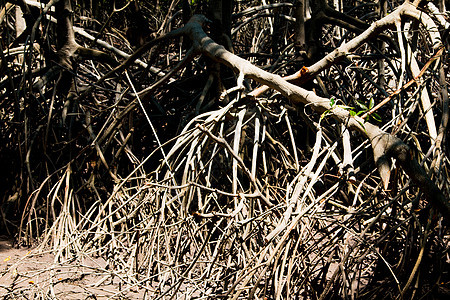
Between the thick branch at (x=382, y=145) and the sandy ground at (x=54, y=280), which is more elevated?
the thick branch at (x=382, y=145)

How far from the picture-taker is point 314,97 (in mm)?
3025

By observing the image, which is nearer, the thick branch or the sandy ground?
the thick branch

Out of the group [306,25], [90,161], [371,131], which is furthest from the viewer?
[306,25]

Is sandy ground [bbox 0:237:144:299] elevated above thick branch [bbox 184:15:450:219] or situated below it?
below

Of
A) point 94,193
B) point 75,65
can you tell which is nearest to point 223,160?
point 94,193

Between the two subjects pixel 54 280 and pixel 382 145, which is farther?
pixel 54 280

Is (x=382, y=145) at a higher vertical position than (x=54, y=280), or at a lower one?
higher

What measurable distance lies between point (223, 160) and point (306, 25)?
156cm

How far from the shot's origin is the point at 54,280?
3.20 meters

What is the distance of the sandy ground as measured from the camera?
2.85 metres

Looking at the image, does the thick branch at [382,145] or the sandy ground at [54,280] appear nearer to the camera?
the thick branch at [382,145]

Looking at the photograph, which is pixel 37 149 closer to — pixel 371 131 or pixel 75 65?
pixel 75 65

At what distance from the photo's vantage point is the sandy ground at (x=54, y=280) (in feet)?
9.35

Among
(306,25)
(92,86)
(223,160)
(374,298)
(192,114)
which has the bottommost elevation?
(374,298)
